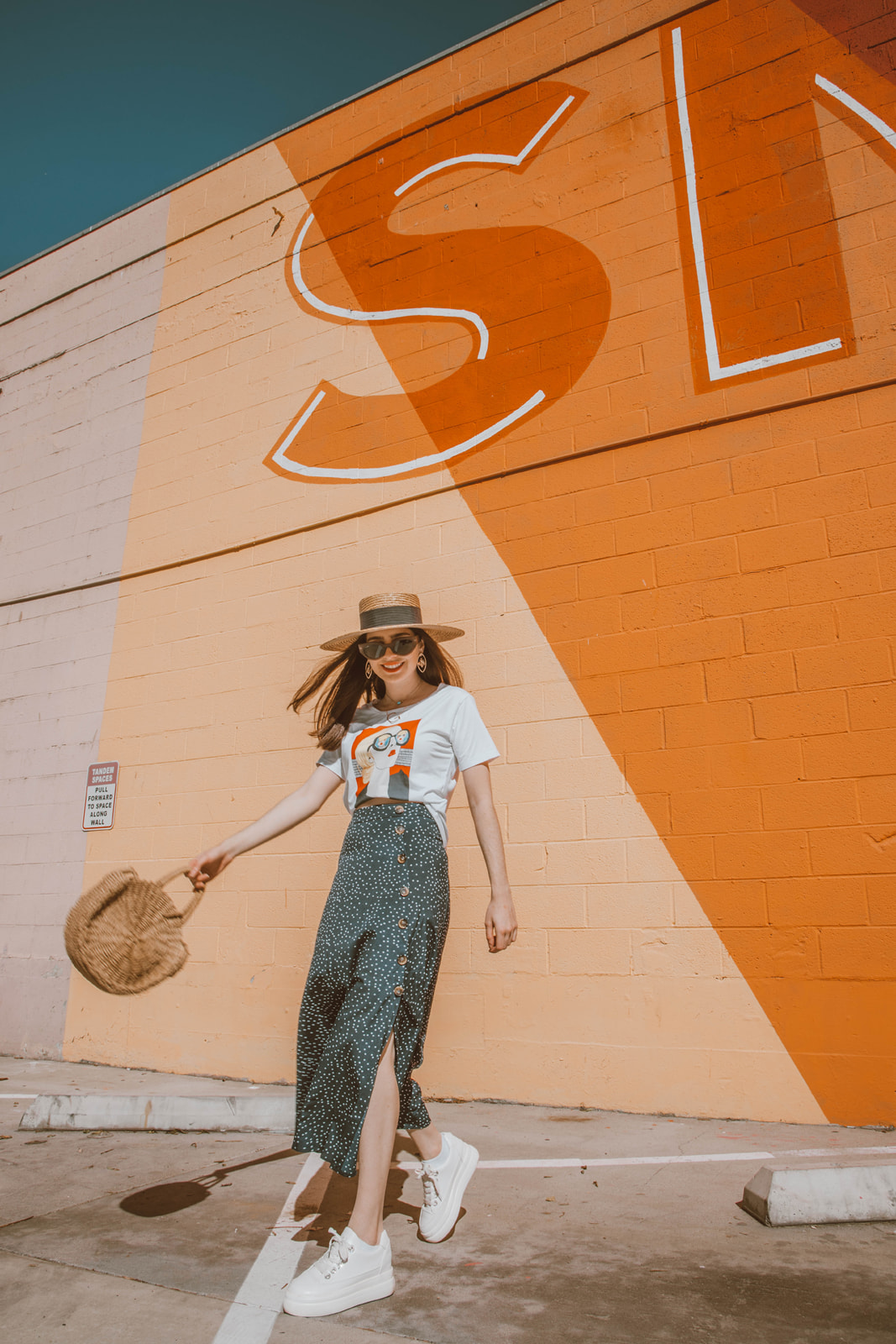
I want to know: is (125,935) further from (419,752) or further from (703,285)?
(703,285)

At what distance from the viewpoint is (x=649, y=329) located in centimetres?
439

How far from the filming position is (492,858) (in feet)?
8.27

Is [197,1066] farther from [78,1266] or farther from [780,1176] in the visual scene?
[780,1176]

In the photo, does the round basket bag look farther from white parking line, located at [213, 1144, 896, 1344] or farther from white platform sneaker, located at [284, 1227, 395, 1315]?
white platform sneaker, located at [284, 1227, 395, 1315]

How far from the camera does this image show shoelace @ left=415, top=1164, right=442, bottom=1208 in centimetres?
240

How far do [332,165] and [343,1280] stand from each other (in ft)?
19.5

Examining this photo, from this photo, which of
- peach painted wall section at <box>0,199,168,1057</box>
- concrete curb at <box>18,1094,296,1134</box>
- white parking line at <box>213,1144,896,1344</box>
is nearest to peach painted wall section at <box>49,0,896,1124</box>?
peach painted wall section at <box>0,199,168,1057</box>

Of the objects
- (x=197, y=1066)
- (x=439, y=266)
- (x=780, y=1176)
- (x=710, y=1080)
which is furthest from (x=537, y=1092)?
(x=439, y=266)

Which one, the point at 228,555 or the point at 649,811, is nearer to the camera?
the point at 649,811

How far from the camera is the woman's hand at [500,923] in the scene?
8.05 feet

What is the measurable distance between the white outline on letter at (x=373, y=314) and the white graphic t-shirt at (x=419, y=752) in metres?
2.85

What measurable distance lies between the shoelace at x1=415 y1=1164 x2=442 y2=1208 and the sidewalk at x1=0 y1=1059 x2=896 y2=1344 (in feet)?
0.32

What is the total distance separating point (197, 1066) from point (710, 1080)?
8.87 feet

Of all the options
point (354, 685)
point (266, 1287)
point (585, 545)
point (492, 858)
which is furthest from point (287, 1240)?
point (585, 545)
